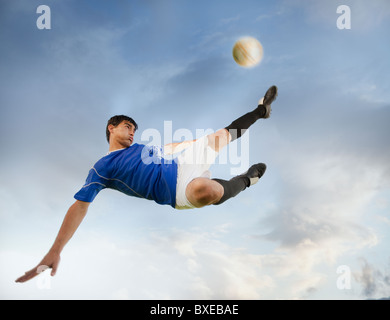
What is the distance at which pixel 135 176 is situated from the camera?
16.6ft

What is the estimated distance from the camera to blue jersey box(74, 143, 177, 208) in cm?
501

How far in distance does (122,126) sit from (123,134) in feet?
0.64

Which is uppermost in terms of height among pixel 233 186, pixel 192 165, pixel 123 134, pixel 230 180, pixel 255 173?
pixel 123 134

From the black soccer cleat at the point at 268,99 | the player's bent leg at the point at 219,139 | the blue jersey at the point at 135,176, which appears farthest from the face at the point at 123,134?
the black soccer cleat at the point at 268,99

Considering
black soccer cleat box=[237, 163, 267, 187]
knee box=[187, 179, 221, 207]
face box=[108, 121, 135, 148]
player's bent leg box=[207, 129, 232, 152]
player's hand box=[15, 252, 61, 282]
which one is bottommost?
player's hand box=[15, 252, 61, 282]

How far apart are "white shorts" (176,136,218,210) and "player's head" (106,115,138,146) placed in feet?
4.04

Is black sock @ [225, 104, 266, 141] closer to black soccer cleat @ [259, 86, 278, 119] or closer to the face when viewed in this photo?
black soccer cleat @ [259, 86, 278, 119]

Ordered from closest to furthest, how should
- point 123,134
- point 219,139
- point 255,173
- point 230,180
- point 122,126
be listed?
point 219,139
point 230,180
point 123,134
point 122,126
point 255,173

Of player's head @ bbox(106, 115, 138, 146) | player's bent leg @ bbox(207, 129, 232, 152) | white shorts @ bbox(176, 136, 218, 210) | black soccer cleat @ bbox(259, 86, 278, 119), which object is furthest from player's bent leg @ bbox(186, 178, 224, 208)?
black soccer cleat @ bbox(259, 86, 278, 119)

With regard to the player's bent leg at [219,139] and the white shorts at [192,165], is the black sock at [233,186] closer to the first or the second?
the white shorts at [192,165]

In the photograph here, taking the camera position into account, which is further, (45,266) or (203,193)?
(45,266)

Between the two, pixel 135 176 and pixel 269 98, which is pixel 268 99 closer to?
pixel 269 98

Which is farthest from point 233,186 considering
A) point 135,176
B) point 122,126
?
point 122,126

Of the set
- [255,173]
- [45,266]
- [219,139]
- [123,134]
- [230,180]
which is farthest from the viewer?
[255,173]
